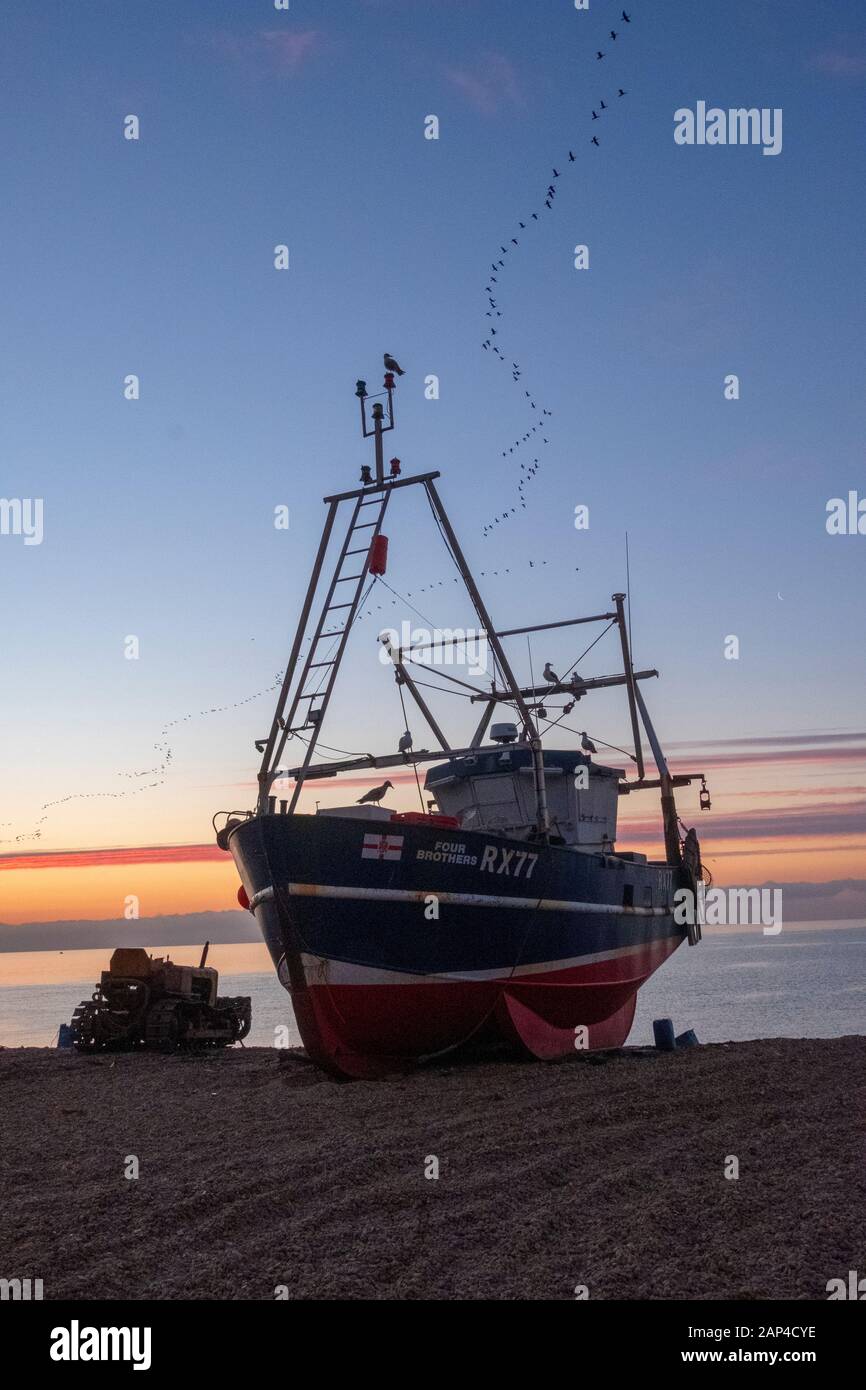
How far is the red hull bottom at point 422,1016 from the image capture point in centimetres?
1702

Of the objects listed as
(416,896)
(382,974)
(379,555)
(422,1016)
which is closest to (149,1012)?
(422,1016)

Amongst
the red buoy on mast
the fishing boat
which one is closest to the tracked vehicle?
the fishing boat

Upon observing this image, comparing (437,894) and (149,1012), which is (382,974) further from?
(149,1012)

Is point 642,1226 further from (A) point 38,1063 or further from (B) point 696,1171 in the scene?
(A) point 38,1063

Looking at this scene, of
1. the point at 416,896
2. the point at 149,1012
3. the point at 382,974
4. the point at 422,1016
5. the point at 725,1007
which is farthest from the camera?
the point at 725,1007

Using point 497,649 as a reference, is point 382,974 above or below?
below

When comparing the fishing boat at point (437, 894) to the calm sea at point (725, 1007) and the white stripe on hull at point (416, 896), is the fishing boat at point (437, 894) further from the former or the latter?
the calm sea at point (725, 1007)

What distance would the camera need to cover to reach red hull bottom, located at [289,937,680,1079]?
1702 cm

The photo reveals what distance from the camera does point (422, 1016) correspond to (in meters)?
17.9

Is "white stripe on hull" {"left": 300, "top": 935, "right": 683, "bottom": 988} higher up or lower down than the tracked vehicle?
higher up

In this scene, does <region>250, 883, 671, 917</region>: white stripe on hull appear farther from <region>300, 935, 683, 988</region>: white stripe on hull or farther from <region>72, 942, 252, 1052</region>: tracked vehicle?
<region>72, 942, 252, 1052</region>: tracked vehicle

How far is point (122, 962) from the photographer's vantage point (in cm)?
2455

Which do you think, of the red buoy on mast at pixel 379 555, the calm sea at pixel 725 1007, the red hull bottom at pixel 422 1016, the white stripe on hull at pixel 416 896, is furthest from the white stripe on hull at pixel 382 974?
the calm sea at pixel 725 1007
